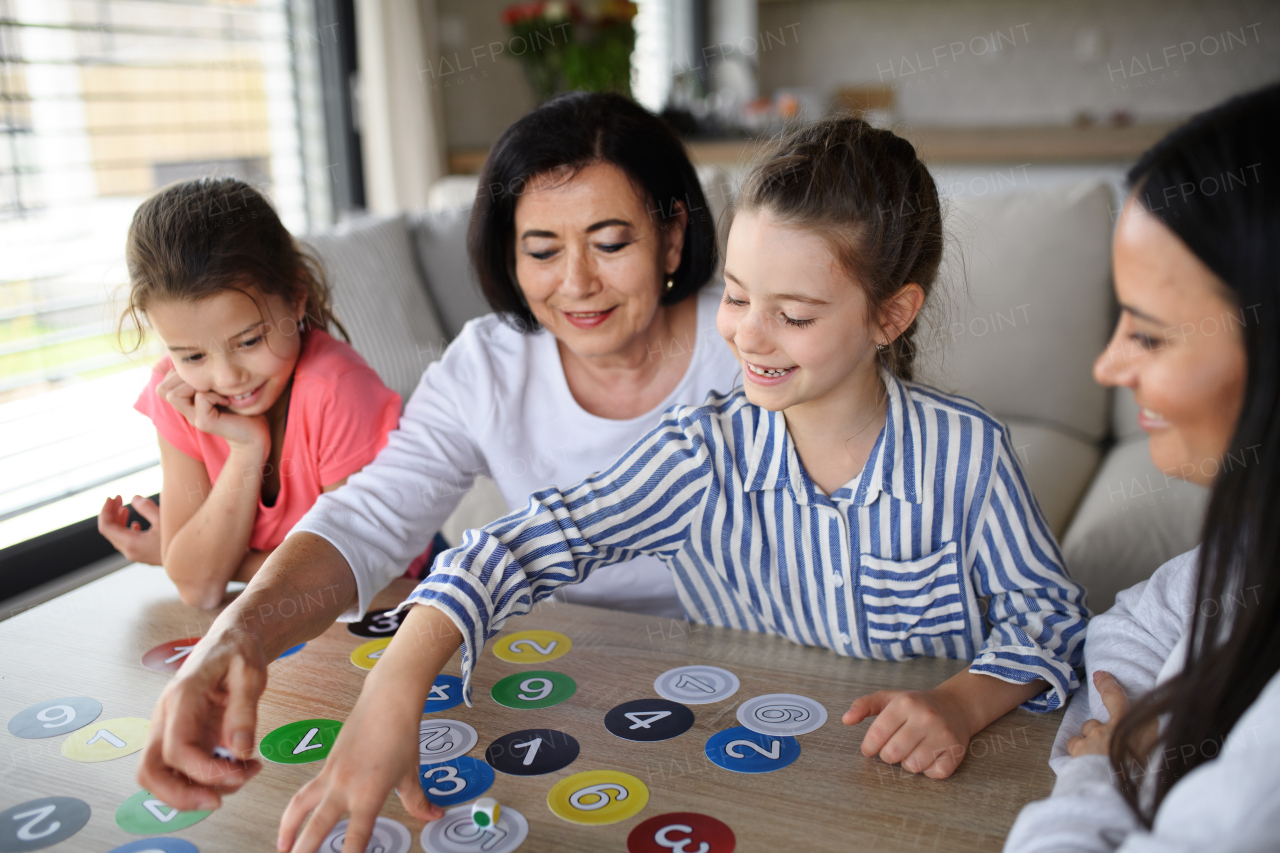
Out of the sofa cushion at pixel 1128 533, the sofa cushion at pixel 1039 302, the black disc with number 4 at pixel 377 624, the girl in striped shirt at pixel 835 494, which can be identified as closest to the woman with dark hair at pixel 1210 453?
the girl in striped shirt at pixel 835 494

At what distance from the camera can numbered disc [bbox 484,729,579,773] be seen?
→ 2.66 ft

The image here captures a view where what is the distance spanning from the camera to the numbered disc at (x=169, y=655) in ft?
3.32

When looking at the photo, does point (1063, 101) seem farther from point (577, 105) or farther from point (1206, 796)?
point (1206, 796)

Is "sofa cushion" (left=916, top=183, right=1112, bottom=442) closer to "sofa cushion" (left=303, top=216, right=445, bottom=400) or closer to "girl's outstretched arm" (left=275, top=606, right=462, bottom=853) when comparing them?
"sofa cushion" (left=303, top=216, right=445, bottom=400)

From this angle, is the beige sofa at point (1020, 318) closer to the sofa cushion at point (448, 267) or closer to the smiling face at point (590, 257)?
the sofa cushion at point (448, 267)

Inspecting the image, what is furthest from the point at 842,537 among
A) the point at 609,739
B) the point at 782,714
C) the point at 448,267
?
the point at 448,267

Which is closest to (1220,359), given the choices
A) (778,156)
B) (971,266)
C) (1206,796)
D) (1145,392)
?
(1145,392)

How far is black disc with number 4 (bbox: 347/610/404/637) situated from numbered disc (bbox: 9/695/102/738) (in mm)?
254

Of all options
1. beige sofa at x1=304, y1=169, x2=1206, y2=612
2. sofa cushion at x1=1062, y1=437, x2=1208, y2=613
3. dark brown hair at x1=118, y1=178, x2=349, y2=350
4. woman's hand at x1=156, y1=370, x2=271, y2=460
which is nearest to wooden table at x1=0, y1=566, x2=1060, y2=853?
woman's hand at x1=156, y1=370, x2=271, y2=460

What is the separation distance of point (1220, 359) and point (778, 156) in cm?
52

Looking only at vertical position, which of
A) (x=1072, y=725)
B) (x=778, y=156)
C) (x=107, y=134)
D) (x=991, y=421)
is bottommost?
(x=1072, y=725)

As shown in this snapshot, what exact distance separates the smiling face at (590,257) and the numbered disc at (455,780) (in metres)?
0.63

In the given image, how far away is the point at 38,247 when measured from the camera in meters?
2.09

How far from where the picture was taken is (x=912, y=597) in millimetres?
1024
